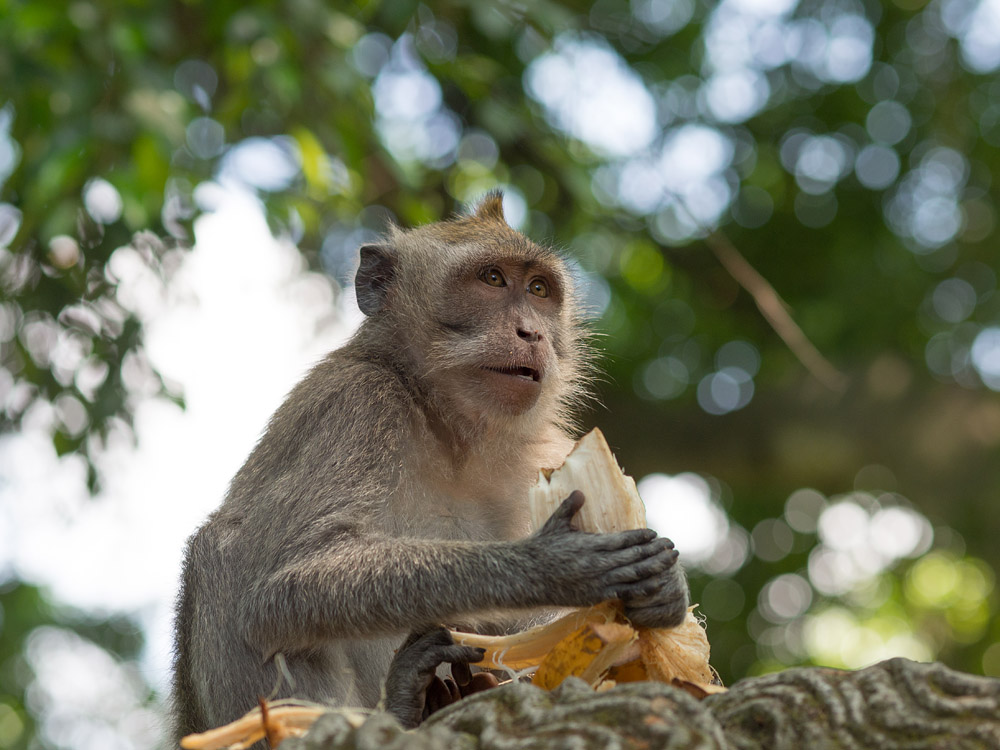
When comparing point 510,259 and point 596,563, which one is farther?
point 510,259

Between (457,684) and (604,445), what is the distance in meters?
1.00

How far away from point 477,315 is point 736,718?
2.75 m

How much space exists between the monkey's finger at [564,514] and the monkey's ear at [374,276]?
1.97m

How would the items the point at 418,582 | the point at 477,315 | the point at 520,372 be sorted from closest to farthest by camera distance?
the point at 418,582 < the point at 520,372 < the point at 477,315

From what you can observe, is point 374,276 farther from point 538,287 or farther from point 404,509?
point 404,509

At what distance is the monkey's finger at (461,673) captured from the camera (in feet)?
11.7

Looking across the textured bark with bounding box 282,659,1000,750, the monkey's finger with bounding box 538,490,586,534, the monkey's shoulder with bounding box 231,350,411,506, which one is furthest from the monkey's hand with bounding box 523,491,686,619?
the monkey's shoulder with bounding box 231,350,411,506

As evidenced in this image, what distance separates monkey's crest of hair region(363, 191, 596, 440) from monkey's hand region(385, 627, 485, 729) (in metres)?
1.41

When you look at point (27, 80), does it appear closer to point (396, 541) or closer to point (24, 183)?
point (24, 183)

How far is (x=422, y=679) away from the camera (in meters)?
3.51

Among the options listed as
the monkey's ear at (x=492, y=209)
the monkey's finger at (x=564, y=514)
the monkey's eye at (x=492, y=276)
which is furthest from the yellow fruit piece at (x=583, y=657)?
the monkey's ear at (x=492, y=209)

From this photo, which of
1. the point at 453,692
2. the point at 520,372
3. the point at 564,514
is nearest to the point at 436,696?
the point at 453,692

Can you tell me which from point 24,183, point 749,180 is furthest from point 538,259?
point 749,180

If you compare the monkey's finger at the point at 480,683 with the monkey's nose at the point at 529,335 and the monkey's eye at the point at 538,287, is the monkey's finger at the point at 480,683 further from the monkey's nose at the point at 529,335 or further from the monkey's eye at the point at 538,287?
the monkey's eye at the point at 538,287
